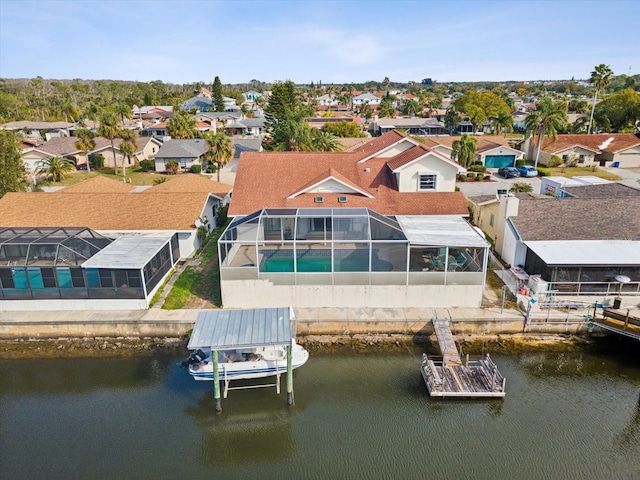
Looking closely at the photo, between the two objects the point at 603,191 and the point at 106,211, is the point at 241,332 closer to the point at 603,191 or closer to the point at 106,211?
the point at 106,211

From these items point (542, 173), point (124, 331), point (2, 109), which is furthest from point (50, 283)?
point (2, 109)

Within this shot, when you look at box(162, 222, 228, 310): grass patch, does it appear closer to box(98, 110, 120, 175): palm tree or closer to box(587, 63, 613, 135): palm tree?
box(98, 110, 120, 175): palm tree

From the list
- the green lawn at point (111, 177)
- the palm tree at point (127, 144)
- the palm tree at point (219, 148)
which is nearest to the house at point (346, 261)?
the palm tree at point (219, 148)

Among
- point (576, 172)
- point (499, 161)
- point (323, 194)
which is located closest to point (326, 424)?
point (323, 194)

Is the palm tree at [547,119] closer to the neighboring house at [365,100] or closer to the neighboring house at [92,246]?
the neighboring house at [92,246]

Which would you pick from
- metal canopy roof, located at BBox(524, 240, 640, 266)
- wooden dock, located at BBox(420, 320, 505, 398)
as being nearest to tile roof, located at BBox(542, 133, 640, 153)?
metal canopy roof, located at BBox(524, 240, 640, 266)

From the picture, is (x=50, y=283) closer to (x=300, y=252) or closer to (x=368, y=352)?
(x=300, y=252)

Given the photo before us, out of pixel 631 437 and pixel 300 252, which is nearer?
pixel 631 437
